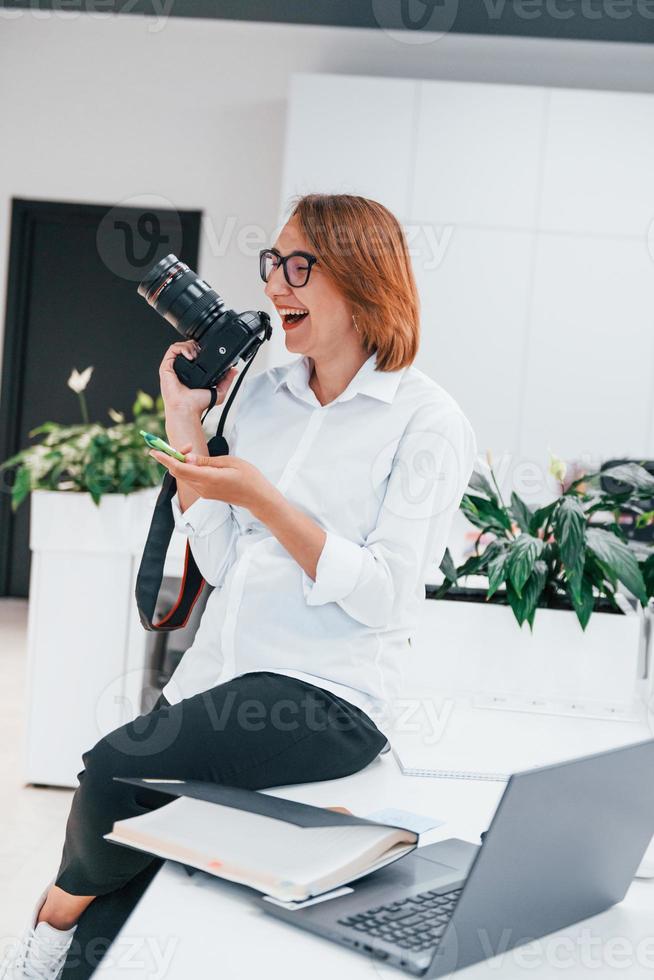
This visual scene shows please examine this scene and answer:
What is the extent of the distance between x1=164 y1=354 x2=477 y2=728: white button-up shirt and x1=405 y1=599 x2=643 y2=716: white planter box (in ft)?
1.52

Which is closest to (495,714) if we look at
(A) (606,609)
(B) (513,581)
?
(B) (513,581)

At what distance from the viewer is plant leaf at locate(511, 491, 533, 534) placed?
196cm

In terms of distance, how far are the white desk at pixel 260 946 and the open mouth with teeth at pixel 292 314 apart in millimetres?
787

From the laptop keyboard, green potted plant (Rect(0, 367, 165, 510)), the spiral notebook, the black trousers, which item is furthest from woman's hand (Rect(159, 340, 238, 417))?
green potted plant (Rect(0, 367, 165, 510))

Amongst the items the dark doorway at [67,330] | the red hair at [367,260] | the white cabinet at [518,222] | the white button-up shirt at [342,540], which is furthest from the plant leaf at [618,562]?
the dark doorway at [67,330]

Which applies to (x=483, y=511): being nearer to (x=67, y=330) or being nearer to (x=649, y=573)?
(x=649, y=573)

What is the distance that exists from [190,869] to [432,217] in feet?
12.5

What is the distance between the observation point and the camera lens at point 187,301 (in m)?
1.45

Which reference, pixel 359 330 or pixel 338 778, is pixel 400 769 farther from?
pixel 359 330

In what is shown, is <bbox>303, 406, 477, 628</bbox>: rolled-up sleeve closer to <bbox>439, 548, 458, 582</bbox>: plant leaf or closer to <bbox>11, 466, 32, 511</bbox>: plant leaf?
<bbox>439, 548, 458, 582</bbox>: plant leaf

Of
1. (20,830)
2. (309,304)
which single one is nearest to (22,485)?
(20,830)

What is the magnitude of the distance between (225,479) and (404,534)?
0.85ft

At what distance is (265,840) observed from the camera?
0.85m

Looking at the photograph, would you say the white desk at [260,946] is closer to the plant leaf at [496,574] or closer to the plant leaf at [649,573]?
the plant leaf at [496,574]
